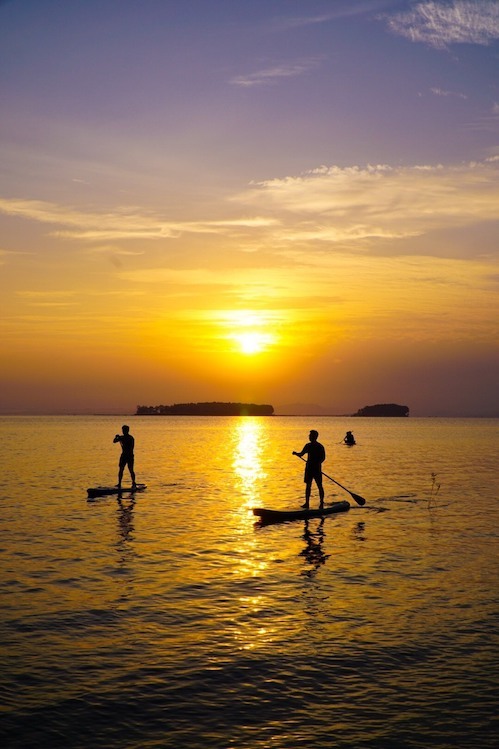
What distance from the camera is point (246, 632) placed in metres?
12.9

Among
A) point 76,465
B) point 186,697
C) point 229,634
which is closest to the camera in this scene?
point 186,697

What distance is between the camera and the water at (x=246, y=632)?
9242 mm

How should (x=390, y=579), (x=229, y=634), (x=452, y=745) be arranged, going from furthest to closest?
(x=390, y=579) < (x=229, y=634) < (x=452, y=745)

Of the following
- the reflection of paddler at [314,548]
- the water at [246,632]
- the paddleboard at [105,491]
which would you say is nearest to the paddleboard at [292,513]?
the water at [246,632]

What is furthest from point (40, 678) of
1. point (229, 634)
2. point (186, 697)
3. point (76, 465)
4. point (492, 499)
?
point (76, 465)

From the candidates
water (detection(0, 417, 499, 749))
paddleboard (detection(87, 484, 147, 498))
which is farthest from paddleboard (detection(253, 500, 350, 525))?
paddleboard (detection(87, 484, 147, 498))

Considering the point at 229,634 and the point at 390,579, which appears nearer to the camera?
the point at 229,634

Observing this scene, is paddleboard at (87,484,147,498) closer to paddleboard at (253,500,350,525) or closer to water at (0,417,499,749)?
water at (0,417,499,749)

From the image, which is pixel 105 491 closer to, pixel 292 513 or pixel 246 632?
pixel 292 513

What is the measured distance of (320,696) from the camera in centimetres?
1015

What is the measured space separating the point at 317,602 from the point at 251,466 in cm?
4388

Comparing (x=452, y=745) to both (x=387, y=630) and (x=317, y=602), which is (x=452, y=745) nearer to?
(x=387, y=630)

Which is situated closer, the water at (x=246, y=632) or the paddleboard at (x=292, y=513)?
the water at (x=246, y=632)

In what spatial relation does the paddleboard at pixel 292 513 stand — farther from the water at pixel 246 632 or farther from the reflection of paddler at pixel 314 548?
the reflection of paddler at pixel 314 548
